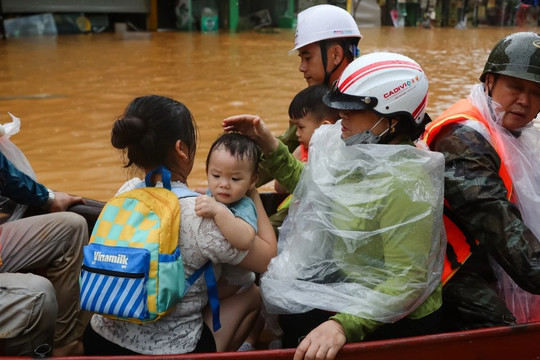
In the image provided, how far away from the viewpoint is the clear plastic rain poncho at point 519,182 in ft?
8.30

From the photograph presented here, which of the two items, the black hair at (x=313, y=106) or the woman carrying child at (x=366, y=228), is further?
the black hair at (x=313, y=106)

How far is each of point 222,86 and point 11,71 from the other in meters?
4.22

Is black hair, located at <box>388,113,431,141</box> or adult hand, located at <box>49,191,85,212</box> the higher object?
black hair, located at <box>388,113,431,141</box>

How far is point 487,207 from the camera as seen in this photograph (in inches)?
92.0

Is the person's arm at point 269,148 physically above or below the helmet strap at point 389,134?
below

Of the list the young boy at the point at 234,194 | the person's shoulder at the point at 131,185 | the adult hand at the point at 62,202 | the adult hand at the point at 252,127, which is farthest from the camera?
the adult hand at the point at 62,202

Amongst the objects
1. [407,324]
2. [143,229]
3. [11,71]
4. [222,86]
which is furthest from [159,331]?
[11,71]

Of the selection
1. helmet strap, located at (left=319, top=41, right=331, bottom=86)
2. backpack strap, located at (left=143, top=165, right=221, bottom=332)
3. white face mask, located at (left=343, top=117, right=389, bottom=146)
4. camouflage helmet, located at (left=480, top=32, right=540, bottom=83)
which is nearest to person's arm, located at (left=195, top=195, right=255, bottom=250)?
backpack strap, located at (left=143, top=165, right=221, bottom=332)

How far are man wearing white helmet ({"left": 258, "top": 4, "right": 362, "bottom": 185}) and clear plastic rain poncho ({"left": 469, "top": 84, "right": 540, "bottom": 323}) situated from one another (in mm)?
1201

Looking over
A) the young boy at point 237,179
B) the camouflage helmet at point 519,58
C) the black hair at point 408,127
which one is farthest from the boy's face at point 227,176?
the camouflage helmet at point 519,58

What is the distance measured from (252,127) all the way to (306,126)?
634 mm

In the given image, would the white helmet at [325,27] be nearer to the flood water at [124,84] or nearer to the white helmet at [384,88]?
the white helmet at [384,88]

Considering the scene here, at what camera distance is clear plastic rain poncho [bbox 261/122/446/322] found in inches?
84.6

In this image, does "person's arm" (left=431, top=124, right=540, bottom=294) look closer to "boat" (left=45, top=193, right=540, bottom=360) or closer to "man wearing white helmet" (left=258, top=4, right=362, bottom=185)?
"boat" (left=45, top=193, right=540, bottom=360)
